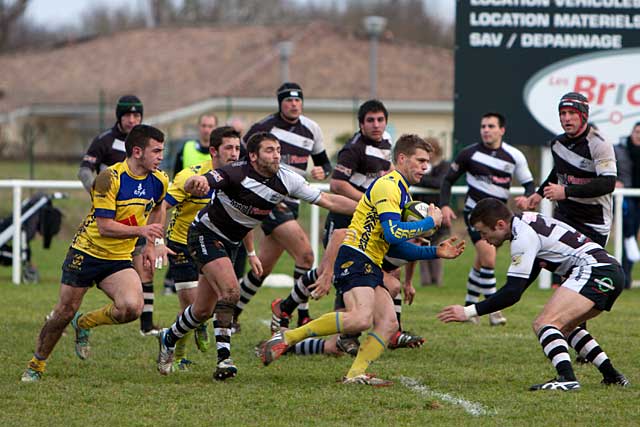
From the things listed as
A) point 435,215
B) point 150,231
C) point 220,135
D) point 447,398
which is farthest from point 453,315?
point 220,135

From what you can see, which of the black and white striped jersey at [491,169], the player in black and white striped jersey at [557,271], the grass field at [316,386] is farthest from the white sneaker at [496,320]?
the player in black and white striped jersey at [557,271]

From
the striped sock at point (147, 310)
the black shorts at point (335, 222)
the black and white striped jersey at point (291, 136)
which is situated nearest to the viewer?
the black shorts at point (335, 222)

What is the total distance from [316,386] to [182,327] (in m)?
1.13

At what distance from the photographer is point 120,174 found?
7.93 m

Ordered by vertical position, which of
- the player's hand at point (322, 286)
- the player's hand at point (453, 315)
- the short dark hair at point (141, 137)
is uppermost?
the short dark hair at point (141, 137)

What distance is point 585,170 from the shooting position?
892cm

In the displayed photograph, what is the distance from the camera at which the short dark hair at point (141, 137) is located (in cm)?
790

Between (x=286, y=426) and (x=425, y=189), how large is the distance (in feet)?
27.6

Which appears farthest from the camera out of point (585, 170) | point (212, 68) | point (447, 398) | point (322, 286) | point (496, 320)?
point (212, 68)

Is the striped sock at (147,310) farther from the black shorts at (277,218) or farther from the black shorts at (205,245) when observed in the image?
the black shorts at (205,245)

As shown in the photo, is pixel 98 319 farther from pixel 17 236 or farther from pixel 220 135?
pixel 17 236

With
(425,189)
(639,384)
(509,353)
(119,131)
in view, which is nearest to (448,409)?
(639,384)

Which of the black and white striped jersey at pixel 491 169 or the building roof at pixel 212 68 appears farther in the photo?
the building roof at pixel 212 68

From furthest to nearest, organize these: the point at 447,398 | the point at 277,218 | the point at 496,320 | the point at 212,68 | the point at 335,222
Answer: the point at 212,68, the point at 496,320, the point at 277,218, the point at 335,222, the point at 447,398
